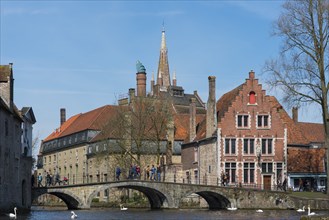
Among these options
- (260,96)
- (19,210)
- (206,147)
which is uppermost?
(260,96)

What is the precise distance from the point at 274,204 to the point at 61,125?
206ft

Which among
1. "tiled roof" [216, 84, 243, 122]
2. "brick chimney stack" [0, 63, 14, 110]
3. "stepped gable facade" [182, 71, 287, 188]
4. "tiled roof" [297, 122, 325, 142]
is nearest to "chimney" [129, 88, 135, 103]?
"tiled roof" [216, 84, 243, 122]

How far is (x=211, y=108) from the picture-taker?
2719 inches

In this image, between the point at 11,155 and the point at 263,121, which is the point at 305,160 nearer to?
the point at 263,121

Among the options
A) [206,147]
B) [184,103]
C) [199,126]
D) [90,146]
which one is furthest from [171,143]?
[184,103]

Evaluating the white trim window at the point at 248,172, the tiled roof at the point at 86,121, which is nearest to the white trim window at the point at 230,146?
the white trim window at the point at 248,172

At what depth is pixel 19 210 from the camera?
5369 cm

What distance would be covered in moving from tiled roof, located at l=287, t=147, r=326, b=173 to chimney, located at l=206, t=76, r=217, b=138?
25.7ft

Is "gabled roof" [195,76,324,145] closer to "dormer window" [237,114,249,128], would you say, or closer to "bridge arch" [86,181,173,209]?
"dormer window" [237,114,249,128]

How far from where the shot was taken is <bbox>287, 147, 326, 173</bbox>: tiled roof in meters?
70.6

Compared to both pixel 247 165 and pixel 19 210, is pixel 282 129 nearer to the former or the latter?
pixel 247 165

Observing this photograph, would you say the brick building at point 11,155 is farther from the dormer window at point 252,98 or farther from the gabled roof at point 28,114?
the dormer window at point 252,98

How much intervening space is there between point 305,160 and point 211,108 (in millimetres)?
10490

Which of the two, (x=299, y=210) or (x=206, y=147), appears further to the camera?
(x=206, y=147)
